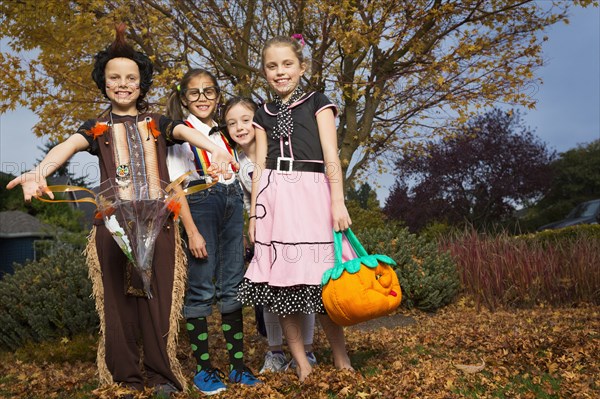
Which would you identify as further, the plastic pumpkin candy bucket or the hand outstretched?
the plastic pumpkin candy bucket

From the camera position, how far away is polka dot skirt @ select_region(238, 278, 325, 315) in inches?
146

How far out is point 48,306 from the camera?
645 centimetres

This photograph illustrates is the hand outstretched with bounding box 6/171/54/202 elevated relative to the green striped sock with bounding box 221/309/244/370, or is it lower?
elevated

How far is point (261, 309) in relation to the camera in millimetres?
4973

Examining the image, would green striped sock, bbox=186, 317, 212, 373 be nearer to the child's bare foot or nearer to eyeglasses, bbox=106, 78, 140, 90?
the child's bare foot

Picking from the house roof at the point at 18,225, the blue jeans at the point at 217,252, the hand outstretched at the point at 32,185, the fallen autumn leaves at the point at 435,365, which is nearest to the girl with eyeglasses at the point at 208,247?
the blue jeans at the point at 217,252

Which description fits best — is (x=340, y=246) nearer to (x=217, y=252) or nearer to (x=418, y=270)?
(x=217, y=252)

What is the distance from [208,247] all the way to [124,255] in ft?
1.67

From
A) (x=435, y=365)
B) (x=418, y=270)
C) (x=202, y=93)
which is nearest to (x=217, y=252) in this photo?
(x=202, y=93)

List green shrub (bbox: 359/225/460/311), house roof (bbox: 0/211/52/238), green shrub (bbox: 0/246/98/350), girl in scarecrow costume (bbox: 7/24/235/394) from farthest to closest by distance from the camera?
house roof (bbox: 0/211/52/238), green shrub (bbox: 359/225/460/311), green shrub (bbox: 0/246/98/350), girl in scarecrow costume (bbox: 7/24/235/394)

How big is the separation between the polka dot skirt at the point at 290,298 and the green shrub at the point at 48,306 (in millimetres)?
3148

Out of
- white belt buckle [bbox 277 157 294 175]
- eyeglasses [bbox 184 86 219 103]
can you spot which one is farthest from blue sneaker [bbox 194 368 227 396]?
eyeglasses [bbox 184 86 219 103]

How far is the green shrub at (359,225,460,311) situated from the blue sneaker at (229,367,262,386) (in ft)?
14.5

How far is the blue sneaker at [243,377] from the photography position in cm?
392
